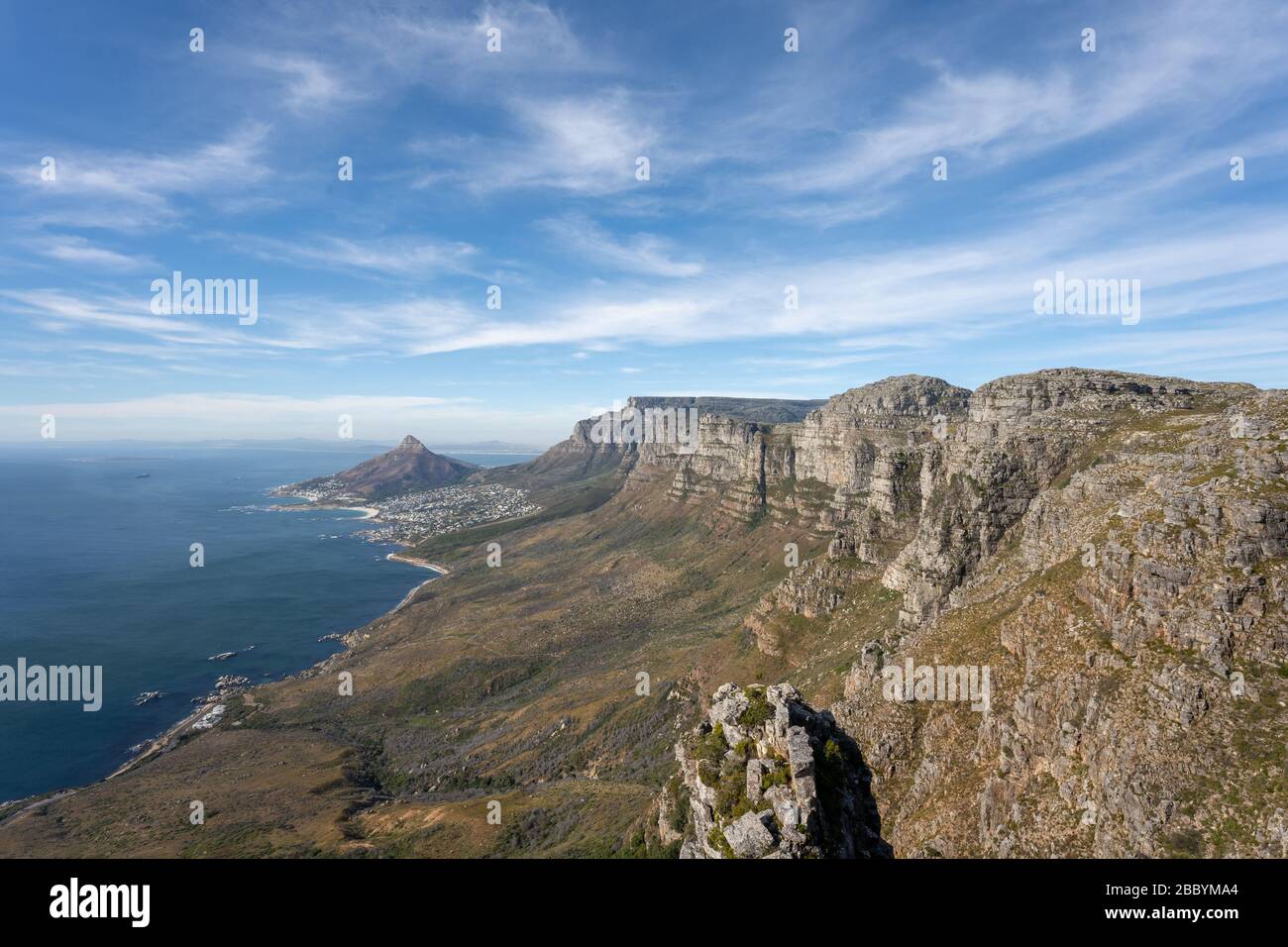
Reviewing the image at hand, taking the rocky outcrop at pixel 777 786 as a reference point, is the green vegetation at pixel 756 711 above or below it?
above

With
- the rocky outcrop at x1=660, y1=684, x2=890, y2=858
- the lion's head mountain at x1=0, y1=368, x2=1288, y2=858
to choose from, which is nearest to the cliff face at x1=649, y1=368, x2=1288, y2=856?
the lion's head mountain at x1=0, y1=368, x2=1288, y2=858

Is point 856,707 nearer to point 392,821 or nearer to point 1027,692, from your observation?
point 1027,692

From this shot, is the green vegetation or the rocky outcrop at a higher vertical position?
the green vegetation

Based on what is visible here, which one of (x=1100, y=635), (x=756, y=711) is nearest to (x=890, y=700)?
(x=1100, y=635)

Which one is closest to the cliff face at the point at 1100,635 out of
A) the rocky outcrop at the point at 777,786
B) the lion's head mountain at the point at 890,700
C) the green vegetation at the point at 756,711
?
the lion's head mountain at the point at 890,700

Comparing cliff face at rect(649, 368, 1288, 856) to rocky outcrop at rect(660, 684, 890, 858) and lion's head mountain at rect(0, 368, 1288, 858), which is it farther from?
rocky outcrop at rect(660, 684, 890, 858)

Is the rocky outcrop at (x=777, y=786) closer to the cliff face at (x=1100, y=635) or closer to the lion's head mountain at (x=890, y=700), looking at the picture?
the lion's head mountain at (x=890, y=700)
